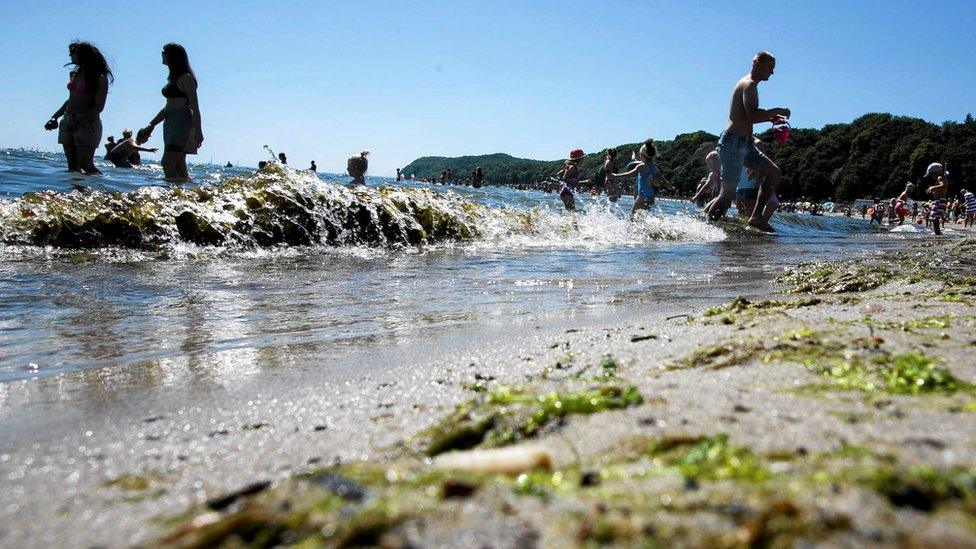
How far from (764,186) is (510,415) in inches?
393

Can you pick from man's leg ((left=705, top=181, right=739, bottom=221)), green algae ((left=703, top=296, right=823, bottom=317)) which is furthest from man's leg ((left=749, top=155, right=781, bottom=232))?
green algae ((left=703, top=296, right=823, bottom=317))

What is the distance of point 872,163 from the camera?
75938 mm

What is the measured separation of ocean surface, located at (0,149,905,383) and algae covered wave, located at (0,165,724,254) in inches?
0.8

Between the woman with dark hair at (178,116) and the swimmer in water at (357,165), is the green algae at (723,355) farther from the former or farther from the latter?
the swimmer in water at (357,165)

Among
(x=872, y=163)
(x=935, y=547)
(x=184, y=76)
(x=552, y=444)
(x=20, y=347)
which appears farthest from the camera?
(x=872, y=163)

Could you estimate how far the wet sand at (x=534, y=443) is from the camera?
768 millimetres

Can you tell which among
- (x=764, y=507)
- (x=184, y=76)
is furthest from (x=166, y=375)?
(x=184, y=76)

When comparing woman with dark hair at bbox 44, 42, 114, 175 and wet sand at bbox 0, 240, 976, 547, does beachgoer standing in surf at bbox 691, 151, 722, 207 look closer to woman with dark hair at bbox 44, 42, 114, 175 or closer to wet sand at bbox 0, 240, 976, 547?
woman with dark hair at bbox 44, 42, 114, 175

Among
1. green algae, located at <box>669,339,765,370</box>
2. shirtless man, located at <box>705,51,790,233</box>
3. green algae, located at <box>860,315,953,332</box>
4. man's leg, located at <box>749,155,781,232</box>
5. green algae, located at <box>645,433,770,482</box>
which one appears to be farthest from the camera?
man's leg, located at <box>749,155,781,232</box>

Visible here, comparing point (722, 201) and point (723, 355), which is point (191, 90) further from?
point (723, 355)

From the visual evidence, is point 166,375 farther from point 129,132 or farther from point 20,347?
point 129,132

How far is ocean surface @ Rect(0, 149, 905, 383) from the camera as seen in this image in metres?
2.73

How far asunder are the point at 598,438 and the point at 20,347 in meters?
2.37

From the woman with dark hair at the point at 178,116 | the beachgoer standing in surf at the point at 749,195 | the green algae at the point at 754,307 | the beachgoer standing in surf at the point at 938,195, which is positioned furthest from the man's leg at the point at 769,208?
the woman with dark hair at the point at 178,116
